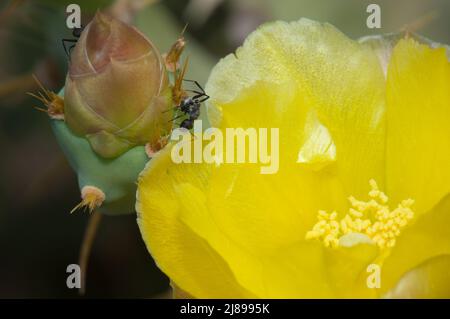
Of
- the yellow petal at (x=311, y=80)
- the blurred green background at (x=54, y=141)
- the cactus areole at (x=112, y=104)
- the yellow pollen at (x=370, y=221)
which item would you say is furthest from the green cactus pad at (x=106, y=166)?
the blurred green background at (x=54, y=141)

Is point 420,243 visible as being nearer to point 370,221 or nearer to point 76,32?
point 370,221

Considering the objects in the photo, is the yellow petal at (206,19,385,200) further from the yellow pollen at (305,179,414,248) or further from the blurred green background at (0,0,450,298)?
the blurred green background at (0,0,450,298)

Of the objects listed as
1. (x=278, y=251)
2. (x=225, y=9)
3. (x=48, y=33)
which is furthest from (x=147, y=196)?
(x=225, y=9)

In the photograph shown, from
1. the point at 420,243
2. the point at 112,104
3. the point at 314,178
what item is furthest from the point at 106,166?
the point at 420,243

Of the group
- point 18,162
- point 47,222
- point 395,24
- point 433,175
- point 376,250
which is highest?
point 395,24

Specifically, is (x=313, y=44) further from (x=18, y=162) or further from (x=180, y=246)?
(x=18, y=162)

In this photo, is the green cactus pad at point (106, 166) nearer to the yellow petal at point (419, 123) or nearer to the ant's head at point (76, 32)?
the ant's head at point (76, 32)
